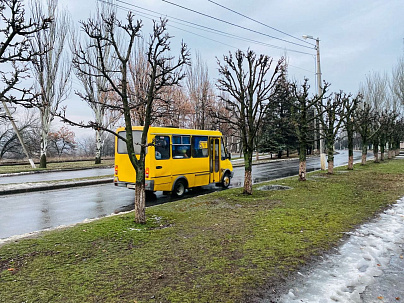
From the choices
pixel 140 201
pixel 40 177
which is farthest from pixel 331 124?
pixel 40 177

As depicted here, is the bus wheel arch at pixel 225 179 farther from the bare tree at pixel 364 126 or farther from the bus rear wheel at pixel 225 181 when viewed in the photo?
the bare tree at pixel 364 126

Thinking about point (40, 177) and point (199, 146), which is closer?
point (199, 146)

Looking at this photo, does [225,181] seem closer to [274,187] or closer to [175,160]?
[274,187]

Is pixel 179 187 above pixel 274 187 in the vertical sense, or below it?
above

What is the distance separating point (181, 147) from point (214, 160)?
2.26 meters

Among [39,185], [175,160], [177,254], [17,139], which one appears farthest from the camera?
[17,139]

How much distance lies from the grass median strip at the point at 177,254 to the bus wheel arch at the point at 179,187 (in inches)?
135

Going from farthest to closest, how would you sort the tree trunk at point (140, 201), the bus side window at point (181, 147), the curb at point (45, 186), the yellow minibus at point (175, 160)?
the curb at point (45, 186) → the bus side window at point (181, 147) → the yellow minibus at point (175, 160) → the tree trunk at point (140, 201)

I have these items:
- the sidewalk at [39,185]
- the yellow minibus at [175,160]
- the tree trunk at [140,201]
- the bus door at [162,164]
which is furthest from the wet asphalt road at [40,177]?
the tree trunk at [140,201]

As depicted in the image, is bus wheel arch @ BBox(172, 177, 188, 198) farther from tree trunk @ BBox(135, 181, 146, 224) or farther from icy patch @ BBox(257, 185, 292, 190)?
tree trunk @ BBox(135, 181, 146, 224)

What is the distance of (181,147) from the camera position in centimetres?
1148

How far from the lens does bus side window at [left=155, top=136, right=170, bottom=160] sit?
10.6m

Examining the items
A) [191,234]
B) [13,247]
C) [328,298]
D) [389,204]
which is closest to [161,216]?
[191,234]

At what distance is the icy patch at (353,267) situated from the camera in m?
3.38
